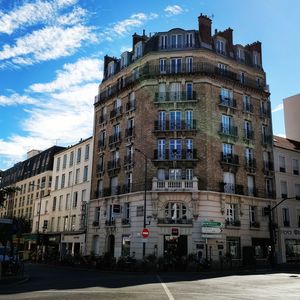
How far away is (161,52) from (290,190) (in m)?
20.1

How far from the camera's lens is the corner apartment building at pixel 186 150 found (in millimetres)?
33688

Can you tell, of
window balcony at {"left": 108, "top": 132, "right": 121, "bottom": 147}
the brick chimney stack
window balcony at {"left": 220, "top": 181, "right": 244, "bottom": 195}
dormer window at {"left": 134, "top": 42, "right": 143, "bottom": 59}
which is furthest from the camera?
dormer window at {"left": 134, "top": 42, "right": 143, "bottom": 59}

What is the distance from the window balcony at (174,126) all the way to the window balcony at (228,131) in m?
2.85

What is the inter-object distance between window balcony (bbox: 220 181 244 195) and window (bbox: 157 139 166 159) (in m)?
5.86

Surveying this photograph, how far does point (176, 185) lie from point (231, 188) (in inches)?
224

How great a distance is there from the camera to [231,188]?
36.0 meters

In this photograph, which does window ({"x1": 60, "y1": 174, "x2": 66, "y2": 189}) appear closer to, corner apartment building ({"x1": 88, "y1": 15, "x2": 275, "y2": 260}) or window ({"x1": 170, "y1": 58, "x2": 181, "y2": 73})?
corner apartment building ({"x1": 88, "y1": 15, "x2": 275, "y2": 260})

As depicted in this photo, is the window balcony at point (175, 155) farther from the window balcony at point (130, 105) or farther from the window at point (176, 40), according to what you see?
the window at point (176, 40)

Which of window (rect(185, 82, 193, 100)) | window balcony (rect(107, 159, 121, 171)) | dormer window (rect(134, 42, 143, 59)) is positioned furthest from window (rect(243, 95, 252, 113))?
window balcony (rect(107, 159, 121, 171))

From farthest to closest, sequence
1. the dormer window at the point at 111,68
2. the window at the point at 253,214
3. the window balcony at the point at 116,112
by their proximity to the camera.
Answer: the dormer window at the point at 111,68 < the window balcony at the point at 116,112 < the window at the point at 253,214

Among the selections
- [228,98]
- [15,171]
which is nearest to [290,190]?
[228,98]

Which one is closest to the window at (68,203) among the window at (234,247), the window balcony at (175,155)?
the window balcony at (175,155)

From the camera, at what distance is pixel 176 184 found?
111 ft

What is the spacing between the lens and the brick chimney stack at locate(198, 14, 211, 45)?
38656mm
